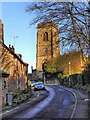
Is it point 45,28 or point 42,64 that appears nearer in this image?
point 45,28

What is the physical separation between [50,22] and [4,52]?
26.9ft

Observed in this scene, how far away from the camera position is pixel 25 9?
1121 centimetres

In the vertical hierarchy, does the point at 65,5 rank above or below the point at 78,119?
above

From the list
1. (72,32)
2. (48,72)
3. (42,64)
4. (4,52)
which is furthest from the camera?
(42,64)

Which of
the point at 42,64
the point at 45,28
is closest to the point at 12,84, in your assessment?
the point at 45,28

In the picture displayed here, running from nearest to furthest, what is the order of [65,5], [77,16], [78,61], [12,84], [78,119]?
[78,119]
[65,5]
[77,16]
[12,84]
[78,61]

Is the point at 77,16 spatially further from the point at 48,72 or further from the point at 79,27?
the point at 48,72

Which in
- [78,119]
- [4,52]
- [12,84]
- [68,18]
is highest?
[68,18]

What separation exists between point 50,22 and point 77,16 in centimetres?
184

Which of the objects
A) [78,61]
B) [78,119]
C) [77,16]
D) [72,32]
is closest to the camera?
[78,119]

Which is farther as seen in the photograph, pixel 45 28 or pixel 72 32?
pixel 72 32

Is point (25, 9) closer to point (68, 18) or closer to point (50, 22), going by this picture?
point (50, 22)

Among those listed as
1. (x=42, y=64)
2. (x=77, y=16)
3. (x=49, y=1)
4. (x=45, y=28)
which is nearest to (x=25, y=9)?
(x=49, y=1)

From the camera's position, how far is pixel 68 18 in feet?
41.5
